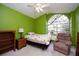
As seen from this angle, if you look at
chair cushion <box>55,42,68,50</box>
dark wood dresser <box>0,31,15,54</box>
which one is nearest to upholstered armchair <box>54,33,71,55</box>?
chair cushion <box>55,42,68,50</box>

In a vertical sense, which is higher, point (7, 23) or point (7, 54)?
point (7, 23)

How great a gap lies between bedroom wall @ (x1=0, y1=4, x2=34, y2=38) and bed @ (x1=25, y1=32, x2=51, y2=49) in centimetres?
12

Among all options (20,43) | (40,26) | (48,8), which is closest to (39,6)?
(48,8)

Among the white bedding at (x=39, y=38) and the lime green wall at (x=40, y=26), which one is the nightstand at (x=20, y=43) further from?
the lime green wall at (x=40, y=26)

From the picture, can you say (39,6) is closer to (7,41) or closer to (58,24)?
(58,24)

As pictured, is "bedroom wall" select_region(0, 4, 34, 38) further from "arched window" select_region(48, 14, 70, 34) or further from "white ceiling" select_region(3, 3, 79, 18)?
"arched window" select_region(48, 14, 70, 34)

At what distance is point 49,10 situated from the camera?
1.76m

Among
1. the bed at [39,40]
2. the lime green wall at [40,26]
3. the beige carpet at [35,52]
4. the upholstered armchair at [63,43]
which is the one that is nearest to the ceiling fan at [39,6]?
the lime green wall at [40,26]

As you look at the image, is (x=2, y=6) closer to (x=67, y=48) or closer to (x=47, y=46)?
(x=47, y=46)

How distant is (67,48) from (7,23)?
124 centimetres

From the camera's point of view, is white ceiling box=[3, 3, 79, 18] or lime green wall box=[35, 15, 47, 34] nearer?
white ceiling box=[3, 3, 79, 18]

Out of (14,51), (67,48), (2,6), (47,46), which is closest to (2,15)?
(2,6)

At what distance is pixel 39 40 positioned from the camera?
1.80 metres

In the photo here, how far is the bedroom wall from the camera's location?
5.43 ft
